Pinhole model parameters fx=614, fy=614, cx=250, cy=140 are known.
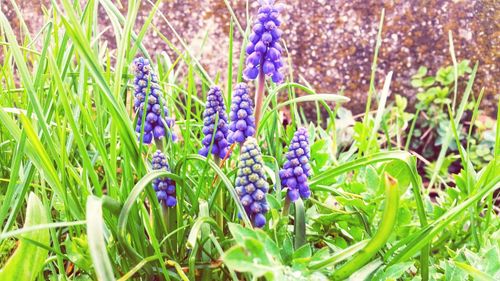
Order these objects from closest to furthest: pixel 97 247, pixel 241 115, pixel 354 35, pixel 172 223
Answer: pixel 97 247
pixel 241 115
pixel 172 223
pixel 354 35

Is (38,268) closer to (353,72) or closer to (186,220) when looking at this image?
(186,220)

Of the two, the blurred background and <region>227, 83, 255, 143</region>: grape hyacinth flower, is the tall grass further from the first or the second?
the blurred background

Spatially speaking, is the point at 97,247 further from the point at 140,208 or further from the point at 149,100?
the point at 149,100

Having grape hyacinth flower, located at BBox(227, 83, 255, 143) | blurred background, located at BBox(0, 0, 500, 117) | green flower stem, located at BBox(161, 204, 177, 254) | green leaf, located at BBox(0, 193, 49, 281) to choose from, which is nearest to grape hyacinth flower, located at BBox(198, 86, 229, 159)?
grape hyacinth flower, located at BBox(227, 83, 255, 143)

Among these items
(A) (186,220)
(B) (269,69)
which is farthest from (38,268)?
(B) (269,69)

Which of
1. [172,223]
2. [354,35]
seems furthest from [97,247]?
[354,35]

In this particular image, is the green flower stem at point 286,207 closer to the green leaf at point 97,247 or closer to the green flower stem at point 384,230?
the green flower stem at point 384,230
